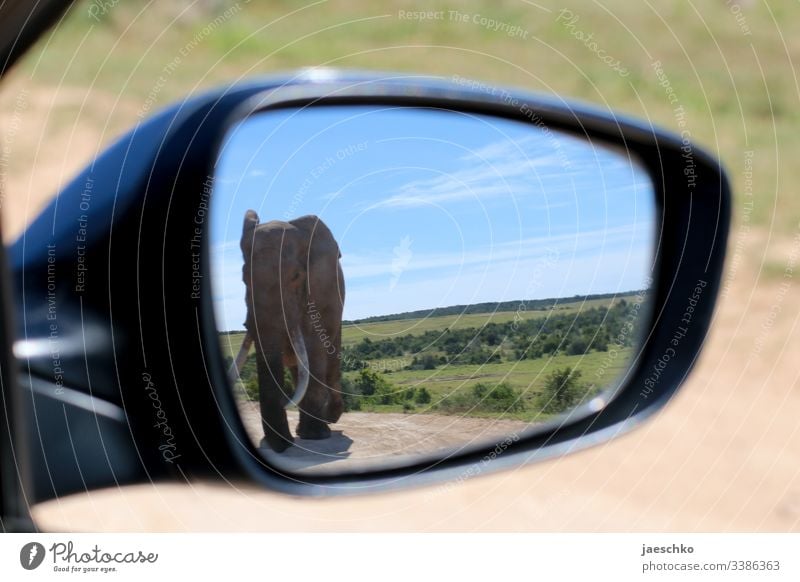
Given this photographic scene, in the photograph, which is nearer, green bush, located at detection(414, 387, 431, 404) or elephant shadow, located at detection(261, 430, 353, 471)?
elephant shadow, located at detection(261, 430, 353, 471)

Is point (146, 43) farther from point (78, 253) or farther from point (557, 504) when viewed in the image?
point (78, 253)

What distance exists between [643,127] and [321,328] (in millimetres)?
1030

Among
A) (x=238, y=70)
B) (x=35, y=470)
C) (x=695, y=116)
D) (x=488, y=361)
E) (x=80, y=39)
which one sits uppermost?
(x=80, y=39)

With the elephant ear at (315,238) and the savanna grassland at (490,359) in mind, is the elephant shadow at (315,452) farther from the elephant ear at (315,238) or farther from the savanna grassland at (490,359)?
the elephant ear at (315,238)

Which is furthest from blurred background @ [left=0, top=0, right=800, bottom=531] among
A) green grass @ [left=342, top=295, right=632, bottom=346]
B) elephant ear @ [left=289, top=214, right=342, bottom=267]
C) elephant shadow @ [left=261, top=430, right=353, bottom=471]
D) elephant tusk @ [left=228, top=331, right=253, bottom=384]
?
elephant ear @ [left=289, top=214, right=342, bottom=267]

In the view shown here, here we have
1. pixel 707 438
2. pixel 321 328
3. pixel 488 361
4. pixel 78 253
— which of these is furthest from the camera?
pixel 707 438

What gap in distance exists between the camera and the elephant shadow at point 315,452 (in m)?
1.66

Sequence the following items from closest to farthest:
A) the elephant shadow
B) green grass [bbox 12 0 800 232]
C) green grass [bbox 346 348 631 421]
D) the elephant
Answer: the elephant
the elephant shadow
green grass [bbox 346 348 631 421]
green grass [bbox 12 0 800 232]

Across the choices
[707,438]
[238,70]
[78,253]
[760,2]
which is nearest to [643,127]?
[78,253]

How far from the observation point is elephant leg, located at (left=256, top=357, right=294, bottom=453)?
158 centimetres

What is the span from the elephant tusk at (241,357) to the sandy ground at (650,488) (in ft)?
0.93

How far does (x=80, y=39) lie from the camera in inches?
389

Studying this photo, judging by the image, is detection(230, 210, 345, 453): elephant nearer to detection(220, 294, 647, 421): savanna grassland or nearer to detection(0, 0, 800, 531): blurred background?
detection(220, 294, 647, 421): savanna grassland

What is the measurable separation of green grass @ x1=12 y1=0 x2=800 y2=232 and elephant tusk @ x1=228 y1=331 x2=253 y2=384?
6.33 meters
